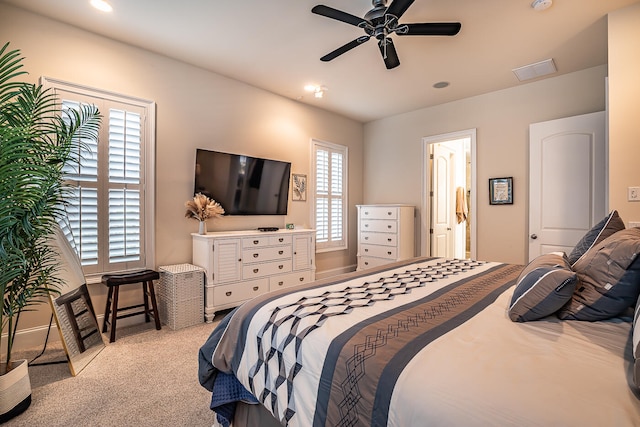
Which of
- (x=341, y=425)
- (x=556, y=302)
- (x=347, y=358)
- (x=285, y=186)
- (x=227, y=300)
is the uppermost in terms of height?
(x=285, y=186)

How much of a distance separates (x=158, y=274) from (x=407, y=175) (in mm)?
3906

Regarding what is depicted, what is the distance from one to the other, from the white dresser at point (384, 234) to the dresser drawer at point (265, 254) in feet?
5.18

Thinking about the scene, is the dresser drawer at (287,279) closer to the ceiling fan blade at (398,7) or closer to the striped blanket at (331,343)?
the striped blanket at (331,343)

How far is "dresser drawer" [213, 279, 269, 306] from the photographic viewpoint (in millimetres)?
3225

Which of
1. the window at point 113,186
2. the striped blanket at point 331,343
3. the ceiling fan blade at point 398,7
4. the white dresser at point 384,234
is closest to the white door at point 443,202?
the white dresser at point 384,234

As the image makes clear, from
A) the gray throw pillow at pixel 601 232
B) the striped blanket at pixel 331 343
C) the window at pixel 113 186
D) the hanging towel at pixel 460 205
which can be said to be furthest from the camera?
the hanging towel at pixel 460 205

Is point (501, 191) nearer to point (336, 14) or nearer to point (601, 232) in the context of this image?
point (601, 232)

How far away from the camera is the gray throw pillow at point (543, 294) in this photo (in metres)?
1.14

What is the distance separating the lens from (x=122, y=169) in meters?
3.00

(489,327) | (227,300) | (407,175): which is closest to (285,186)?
(227,300)

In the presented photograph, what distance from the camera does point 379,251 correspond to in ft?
15.6

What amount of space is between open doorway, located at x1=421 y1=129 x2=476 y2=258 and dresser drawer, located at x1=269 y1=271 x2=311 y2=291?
2.01 metres

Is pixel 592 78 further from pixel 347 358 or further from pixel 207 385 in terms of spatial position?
pixel 207 385

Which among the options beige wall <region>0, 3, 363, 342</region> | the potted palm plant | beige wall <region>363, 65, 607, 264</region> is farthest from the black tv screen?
beige wall <region>363, 65, 607, 264</region>
